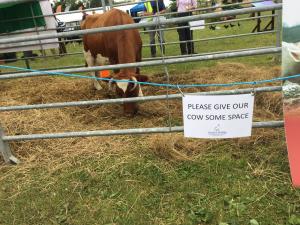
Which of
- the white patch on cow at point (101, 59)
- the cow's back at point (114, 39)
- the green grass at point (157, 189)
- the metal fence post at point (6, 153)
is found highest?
the cow's back at point (114, 39)

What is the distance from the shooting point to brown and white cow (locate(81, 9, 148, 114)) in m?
4.84

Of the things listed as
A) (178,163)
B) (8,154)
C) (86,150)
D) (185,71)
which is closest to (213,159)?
(178,163)

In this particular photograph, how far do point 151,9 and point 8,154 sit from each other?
23.5 ft

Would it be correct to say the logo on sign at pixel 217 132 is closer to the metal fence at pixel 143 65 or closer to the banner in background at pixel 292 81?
the metal fence at pixel 143 65

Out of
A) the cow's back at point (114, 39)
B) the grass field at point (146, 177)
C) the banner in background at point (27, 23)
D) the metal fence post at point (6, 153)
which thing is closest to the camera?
the grass field at point (146, 177)

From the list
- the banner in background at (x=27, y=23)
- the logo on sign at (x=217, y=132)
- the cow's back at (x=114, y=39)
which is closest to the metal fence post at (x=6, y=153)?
the cow's back at (x=114, y=39)

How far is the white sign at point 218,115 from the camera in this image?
2959 millimetres

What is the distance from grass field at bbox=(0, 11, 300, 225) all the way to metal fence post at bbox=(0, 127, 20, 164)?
81mm

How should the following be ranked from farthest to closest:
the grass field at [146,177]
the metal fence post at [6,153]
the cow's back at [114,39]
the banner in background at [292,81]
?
the cow's back at [114,39], the metal fence post at [6,153], the grass field at [146,177], the banner in background at [292,81]

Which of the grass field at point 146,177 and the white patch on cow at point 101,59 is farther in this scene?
the white patch on cow at point 101,59

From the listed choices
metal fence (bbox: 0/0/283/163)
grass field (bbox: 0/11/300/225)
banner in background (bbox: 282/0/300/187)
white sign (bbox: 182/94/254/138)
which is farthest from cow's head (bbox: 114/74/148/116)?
banner in background (bbox: 282/0/300/187)

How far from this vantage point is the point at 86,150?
3967 millimetres

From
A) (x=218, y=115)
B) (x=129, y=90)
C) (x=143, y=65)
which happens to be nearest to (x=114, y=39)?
(x=129, y=90)

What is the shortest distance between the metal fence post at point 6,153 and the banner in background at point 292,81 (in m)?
2.87
